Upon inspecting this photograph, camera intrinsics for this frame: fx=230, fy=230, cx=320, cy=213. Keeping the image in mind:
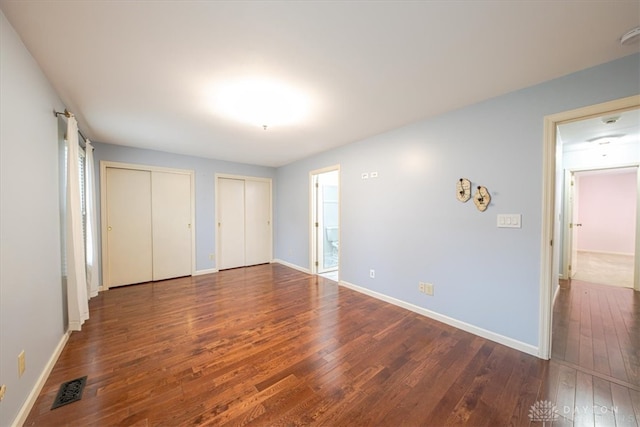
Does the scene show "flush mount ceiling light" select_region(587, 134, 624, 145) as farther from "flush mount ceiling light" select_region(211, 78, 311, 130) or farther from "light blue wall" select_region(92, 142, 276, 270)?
"light blue wall" select_region(92, 142, 276, 270)

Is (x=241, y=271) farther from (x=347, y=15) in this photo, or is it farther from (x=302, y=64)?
(x=347, y=15)

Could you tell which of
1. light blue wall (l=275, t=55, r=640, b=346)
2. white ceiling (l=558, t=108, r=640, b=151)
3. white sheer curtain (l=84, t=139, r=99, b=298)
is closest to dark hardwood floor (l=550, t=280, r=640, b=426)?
light blue wall (l=275, t=55, r=640, b=346)

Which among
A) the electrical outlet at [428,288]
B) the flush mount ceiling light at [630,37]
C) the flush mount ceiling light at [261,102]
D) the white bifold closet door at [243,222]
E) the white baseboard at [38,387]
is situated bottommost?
the white baseboard at [38,387]

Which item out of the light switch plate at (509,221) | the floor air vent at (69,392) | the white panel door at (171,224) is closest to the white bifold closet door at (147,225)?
the white panel door at (171,224)

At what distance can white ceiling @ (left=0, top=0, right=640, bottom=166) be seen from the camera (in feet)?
4.35

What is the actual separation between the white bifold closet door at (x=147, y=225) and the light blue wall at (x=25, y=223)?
222 centimetres

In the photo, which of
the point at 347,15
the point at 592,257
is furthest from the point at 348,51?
the point at 592,257

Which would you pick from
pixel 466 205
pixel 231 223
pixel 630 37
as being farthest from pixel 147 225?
pixel 630 37

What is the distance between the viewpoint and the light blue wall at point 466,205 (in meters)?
2.12

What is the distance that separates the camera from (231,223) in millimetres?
5352

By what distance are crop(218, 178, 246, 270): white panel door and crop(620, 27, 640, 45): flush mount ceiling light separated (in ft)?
18.3

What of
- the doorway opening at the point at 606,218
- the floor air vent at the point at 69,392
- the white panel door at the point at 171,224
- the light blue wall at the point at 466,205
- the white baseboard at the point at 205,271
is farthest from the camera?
the doorway opening at the point at 606,218

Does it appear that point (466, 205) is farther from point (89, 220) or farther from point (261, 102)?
point (89, 220)

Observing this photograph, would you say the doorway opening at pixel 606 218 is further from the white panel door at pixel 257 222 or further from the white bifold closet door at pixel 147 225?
the white bifold closet door at pixel 147 225
